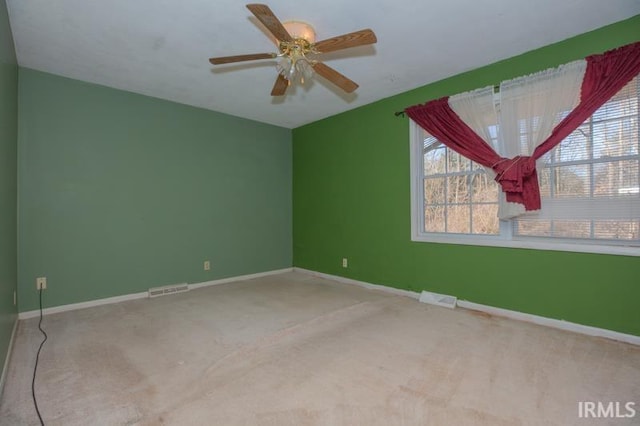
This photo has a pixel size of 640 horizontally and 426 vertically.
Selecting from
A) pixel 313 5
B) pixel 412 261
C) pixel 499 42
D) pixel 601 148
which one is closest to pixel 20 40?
pixel 313 5

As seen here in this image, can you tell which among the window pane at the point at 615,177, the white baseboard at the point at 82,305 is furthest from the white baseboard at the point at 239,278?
the window pane at the point at 615,177

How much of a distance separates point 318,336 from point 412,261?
167 centimetres

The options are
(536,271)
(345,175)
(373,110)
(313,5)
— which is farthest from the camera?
(345,175)

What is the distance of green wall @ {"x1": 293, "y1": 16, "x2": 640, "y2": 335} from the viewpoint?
2.48 m

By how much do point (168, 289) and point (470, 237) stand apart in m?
3.69

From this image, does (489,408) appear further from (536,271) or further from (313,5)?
(313,5)

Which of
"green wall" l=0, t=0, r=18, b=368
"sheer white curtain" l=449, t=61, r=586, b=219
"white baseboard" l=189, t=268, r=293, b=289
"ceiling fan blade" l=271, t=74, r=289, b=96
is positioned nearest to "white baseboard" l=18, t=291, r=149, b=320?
"white baseboard" l=189, t=268, r=293, b=289

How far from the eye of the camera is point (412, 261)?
3693 millimetres

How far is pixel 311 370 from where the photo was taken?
2.01 metres

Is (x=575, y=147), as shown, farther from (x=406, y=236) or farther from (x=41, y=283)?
(x=41, y=283)

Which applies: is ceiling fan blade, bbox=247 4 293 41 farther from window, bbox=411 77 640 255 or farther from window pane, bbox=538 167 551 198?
window pane, bbox=538 167 551 198

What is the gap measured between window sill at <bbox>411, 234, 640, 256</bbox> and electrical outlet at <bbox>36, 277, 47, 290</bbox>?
13.2ft

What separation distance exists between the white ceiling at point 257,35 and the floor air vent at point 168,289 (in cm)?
244

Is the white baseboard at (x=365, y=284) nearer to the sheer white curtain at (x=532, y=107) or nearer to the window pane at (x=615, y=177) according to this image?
the sheer white curtain at (x=532, y=107)
